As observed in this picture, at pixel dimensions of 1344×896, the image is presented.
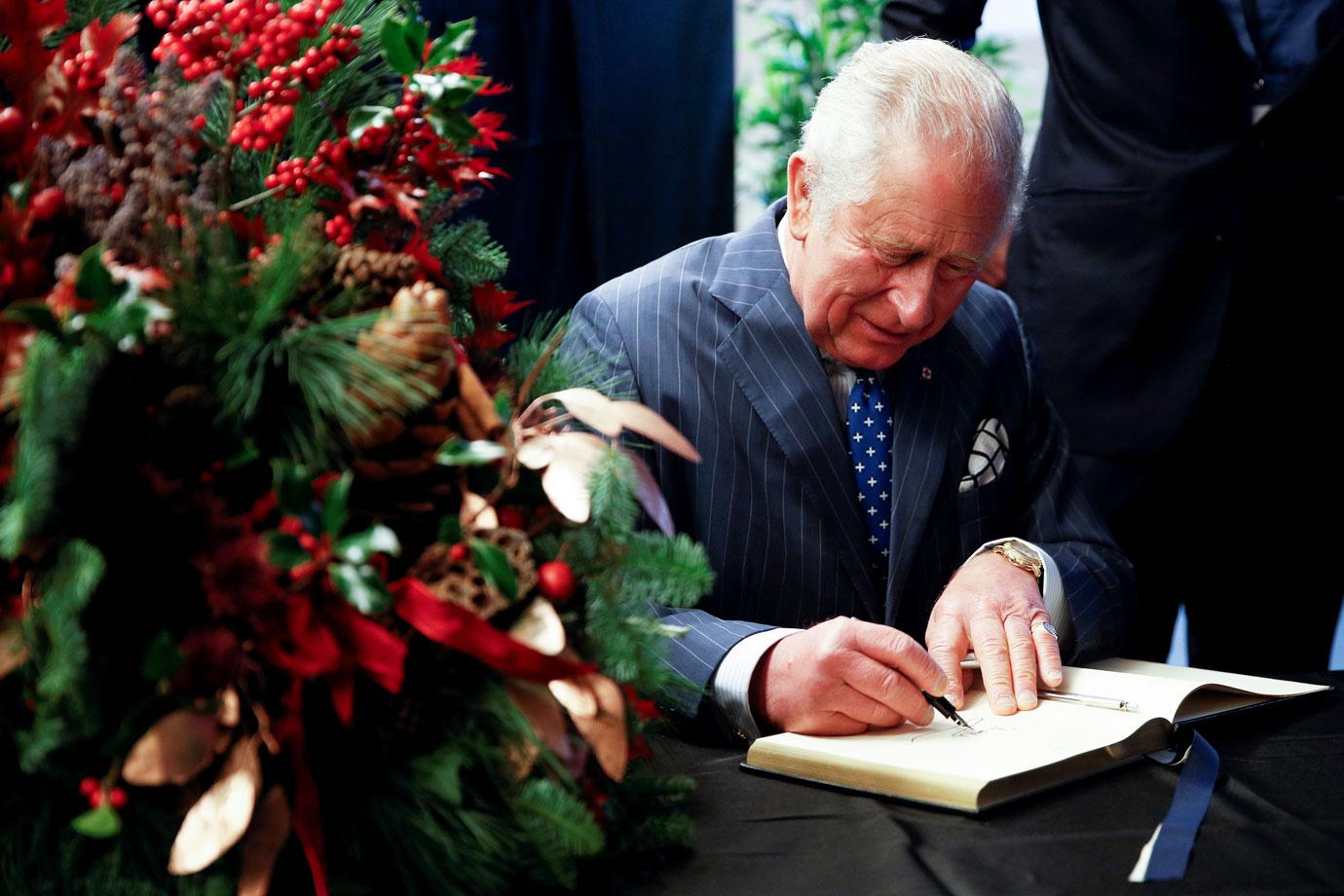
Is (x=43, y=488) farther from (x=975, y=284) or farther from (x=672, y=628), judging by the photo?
(x=975, y=284)

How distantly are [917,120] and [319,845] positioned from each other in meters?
0.95

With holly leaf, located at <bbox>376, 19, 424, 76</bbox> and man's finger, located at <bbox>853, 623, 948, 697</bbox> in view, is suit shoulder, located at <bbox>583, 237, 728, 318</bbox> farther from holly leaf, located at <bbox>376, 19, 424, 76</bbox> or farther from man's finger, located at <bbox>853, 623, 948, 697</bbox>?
holly leaf, located at <bbox>376, 19, 424, 76</bbox>

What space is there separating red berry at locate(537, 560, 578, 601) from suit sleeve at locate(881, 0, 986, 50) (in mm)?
1443

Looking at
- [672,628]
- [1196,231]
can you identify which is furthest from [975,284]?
[672,628]

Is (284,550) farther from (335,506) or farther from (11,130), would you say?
(11,130)

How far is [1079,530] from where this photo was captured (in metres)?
1.60

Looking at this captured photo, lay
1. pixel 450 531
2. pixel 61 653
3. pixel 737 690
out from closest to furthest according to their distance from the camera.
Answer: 1. pixel 61 653
2. pixel 450 531
3. pixel 737 690

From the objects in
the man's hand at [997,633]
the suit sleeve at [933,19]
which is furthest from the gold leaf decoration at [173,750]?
the suit sleeve at [933,19]

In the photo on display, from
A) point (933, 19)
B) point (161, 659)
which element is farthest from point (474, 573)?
point (933, 19)

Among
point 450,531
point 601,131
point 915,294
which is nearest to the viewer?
point 450,531

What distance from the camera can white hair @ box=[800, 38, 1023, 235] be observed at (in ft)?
4.42

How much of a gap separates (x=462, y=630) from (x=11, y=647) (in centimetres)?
22

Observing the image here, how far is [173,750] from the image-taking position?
0.66m

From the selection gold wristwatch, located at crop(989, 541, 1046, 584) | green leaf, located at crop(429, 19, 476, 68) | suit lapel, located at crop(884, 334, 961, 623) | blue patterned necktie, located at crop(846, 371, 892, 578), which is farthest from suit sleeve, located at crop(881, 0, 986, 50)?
green leaf, located at crop(429, 19, 476, 68)
